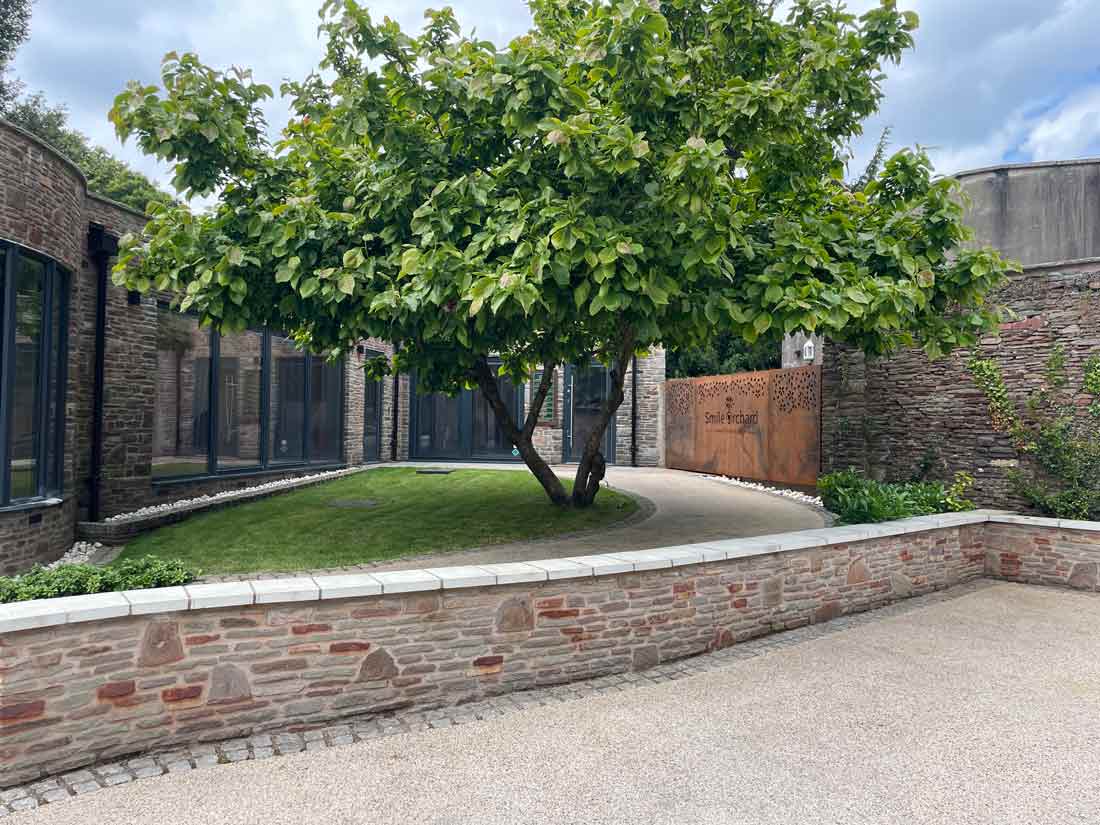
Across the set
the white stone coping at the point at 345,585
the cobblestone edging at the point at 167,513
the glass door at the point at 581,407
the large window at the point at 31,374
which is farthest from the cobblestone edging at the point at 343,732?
the glass door at the point at 581,407

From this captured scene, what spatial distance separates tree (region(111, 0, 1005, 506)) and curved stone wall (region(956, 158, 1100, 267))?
4.58 meters

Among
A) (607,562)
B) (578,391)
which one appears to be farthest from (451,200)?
(578,391)

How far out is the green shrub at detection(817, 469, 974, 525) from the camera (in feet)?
25.2

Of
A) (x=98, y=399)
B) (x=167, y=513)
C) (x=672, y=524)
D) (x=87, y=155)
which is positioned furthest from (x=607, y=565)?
(x=87, y=155)

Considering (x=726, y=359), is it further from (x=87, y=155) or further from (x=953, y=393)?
(x=87, y=155)

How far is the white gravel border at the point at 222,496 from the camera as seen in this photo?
9.88 meters

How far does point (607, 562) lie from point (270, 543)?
515 cm

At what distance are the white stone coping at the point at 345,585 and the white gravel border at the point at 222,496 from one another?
6721 mm

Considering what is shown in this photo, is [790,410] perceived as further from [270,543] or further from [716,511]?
[270,543]

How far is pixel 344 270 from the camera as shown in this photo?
243 inches

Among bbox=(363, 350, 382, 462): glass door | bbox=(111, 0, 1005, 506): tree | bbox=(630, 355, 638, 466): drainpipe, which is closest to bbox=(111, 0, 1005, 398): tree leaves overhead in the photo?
bbox=(111, 0, 1005, 506): tree

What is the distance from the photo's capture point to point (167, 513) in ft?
32.4

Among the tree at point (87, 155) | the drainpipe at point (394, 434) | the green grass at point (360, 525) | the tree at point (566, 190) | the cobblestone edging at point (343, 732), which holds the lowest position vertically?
the cobblestone edging at point (343, 732)

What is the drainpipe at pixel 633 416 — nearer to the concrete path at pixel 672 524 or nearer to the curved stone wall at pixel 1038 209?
the concrete path at pixel 672 524
